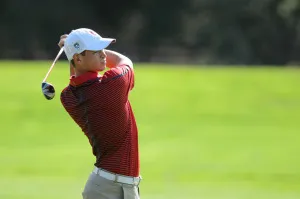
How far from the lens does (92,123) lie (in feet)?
14.4

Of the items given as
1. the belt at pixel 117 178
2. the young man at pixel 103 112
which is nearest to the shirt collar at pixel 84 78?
the young man at pixel 103 112

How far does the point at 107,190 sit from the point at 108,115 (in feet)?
1.38

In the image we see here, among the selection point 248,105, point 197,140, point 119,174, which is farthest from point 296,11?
point 119,174

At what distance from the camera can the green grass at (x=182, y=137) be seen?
32.9 ft

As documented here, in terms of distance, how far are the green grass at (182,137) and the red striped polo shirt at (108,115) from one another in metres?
4.22

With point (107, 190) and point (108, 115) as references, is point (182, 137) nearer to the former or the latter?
point (107, 190)

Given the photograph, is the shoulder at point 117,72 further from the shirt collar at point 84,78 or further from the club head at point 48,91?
the club head at point 48,91

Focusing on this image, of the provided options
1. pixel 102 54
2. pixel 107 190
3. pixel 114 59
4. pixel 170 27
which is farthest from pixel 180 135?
pixel 170 27

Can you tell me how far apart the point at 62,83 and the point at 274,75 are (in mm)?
6138

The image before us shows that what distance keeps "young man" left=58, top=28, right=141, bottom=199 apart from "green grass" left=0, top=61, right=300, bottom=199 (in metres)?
4.19

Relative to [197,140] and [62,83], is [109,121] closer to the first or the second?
[197,140]

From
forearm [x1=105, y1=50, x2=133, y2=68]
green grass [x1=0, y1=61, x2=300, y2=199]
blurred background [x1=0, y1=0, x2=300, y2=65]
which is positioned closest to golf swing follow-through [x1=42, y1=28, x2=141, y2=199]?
forearm [x1=105, y1=50, x2=133, y2=68]

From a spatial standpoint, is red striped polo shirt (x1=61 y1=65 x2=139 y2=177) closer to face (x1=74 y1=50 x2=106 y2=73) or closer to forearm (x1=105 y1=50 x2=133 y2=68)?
face (x1=74 y1=50 x2=106 y2=73)

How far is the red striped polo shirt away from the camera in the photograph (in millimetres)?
4348
